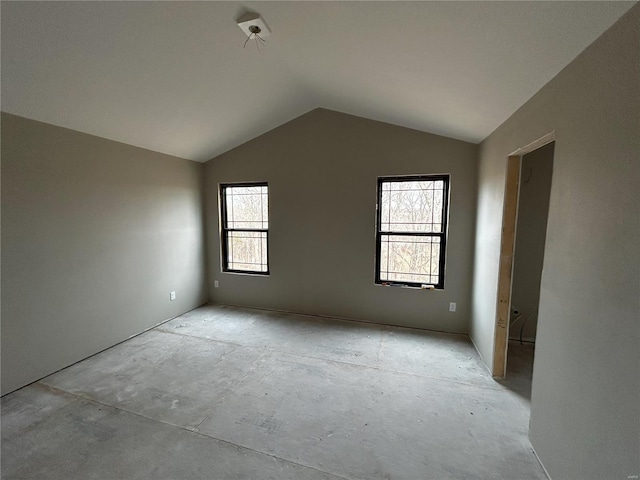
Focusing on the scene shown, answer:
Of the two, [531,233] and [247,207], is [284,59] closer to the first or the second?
[247,207]

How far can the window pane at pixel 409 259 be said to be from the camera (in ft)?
11.0

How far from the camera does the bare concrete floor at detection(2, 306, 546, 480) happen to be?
1.54 metres

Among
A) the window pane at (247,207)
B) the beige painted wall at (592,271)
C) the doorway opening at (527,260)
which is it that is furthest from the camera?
the window pane at (247,207)

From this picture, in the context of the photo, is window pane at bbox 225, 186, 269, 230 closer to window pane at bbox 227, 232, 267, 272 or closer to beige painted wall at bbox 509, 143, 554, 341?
window pane at bbox 227, 232, 267, 272

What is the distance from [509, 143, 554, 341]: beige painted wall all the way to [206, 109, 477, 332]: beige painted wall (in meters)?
0.52

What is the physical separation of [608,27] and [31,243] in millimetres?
3931

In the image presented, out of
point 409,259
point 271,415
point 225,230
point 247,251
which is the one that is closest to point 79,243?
point 225,230

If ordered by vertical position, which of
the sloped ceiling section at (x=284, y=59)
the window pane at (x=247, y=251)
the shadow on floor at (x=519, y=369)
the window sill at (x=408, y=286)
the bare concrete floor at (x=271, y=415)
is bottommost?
the bare concrete floor at (x=271, y=415)

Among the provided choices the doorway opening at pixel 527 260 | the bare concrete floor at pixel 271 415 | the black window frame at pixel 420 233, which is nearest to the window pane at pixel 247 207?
the black window frame at pixel 420 233

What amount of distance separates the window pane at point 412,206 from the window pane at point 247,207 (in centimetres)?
174

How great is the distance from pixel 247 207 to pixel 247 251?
27.1 inches

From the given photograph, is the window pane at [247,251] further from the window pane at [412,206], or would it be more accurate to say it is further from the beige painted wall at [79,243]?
the window pane at [412,206]

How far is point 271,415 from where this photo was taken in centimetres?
194

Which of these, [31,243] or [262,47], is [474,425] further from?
[31,243]
